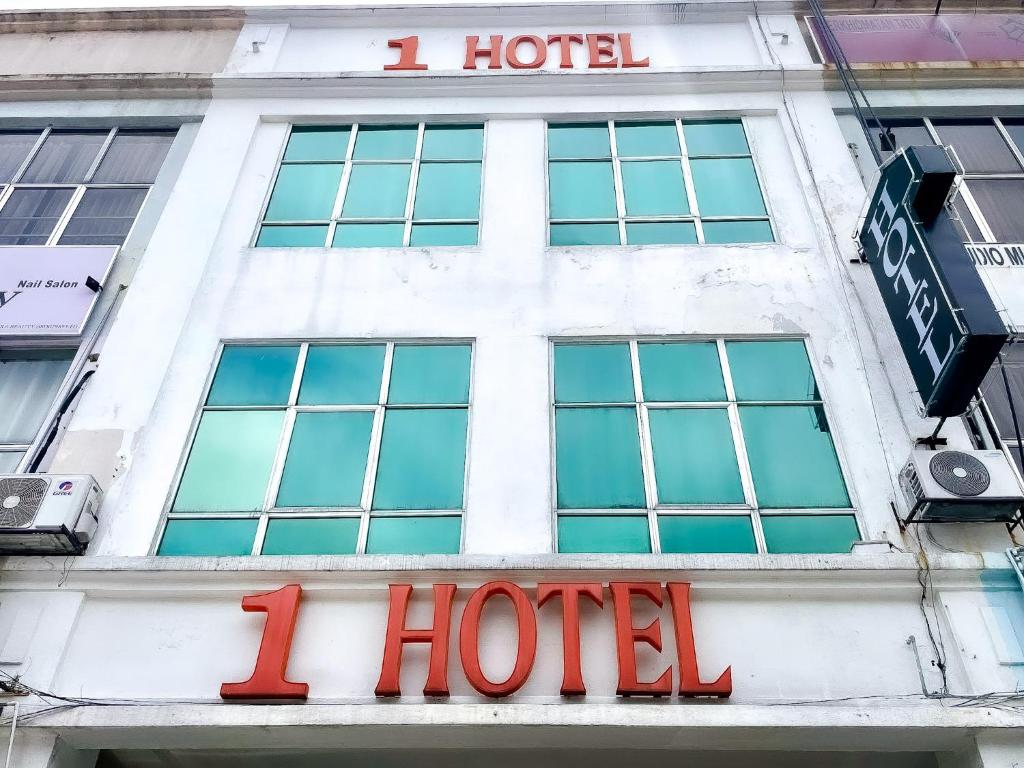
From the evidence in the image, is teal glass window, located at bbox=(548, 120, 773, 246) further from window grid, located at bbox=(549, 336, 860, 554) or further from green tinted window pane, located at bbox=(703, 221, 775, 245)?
window grid, located at bbox=(549, 336, 860, 554)

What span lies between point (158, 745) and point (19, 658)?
4.47ft

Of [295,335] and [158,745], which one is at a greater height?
[295,335]

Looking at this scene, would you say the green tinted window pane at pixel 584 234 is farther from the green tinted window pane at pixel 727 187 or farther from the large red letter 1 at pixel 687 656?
the large red letter 1 at pixel 687 656

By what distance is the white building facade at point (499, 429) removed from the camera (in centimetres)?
634

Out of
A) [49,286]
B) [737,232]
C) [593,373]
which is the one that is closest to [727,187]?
[737,232]

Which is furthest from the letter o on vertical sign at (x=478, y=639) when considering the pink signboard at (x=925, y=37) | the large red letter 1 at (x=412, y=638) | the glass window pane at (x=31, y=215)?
the pink signboard at (x=925, y=37)

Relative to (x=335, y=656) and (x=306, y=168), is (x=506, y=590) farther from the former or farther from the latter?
(x=306, y=168)

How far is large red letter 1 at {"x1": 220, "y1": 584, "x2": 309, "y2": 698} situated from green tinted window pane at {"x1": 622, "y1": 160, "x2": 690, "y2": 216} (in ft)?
19.7

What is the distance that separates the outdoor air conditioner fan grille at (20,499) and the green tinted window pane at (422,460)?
2884 mm

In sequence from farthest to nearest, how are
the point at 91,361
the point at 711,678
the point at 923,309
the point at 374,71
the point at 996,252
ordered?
the point at 374,71 < the point at 996,252 < the point at 91,361 < the point at 923,309 < the point at 711,678

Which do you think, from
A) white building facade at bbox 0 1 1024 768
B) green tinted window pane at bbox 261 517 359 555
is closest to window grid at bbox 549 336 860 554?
white building facade at bbox 0 1 1024 768

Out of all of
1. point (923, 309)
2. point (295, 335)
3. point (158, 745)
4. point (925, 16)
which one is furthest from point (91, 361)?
point (925, 16)

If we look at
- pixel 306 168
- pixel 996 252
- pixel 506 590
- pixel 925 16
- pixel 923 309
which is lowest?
pixel 506 590

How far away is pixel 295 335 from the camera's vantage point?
29.2 feet
